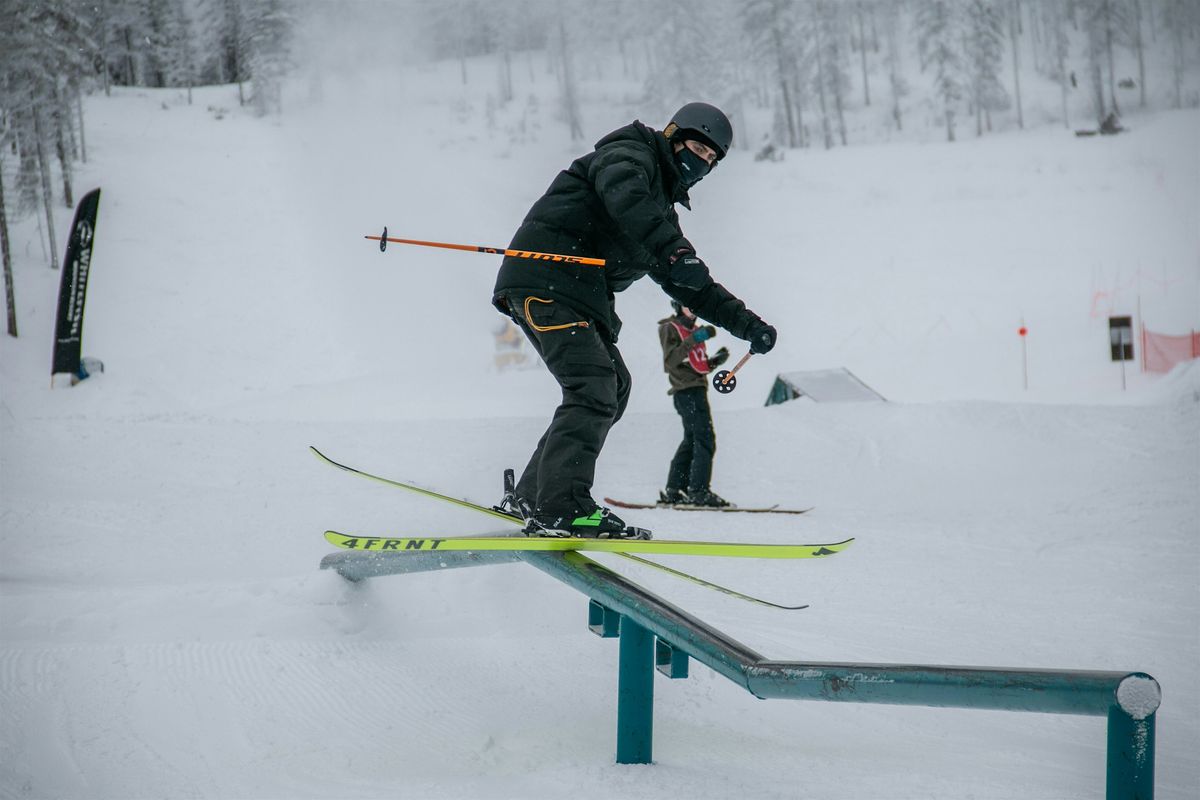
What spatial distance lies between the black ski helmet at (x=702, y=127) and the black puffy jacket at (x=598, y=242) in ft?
0.22

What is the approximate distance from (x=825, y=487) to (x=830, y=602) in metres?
3.58

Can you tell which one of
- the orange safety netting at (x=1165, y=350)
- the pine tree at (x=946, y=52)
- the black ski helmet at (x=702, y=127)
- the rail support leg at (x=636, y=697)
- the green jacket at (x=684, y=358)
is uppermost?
the pine tree at (x=946, y=52)

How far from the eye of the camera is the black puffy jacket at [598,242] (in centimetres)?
303

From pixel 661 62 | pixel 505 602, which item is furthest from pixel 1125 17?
pixel 505 602

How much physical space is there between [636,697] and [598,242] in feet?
5.28

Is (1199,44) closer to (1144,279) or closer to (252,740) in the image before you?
(1144,279)

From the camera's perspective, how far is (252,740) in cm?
262

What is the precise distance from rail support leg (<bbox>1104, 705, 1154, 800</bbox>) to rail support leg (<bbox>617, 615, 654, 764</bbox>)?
113 centimetres

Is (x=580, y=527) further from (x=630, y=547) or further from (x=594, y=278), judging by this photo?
(x=594, y=278)

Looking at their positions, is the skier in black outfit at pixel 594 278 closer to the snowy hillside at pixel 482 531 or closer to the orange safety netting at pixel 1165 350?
the snowy hillside at pixel 482 531

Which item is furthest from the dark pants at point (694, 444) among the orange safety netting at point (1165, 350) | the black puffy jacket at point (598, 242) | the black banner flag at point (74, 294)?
the black banner flag at point (74, 294)

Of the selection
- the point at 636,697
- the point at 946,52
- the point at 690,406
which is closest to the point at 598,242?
the point at 636,697

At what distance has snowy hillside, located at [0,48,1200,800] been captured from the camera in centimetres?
256

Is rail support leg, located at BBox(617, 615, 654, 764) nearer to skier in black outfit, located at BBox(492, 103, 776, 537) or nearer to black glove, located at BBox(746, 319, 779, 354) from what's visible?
skier in black outfit, located at BBox(492, 103, 776, 537)
